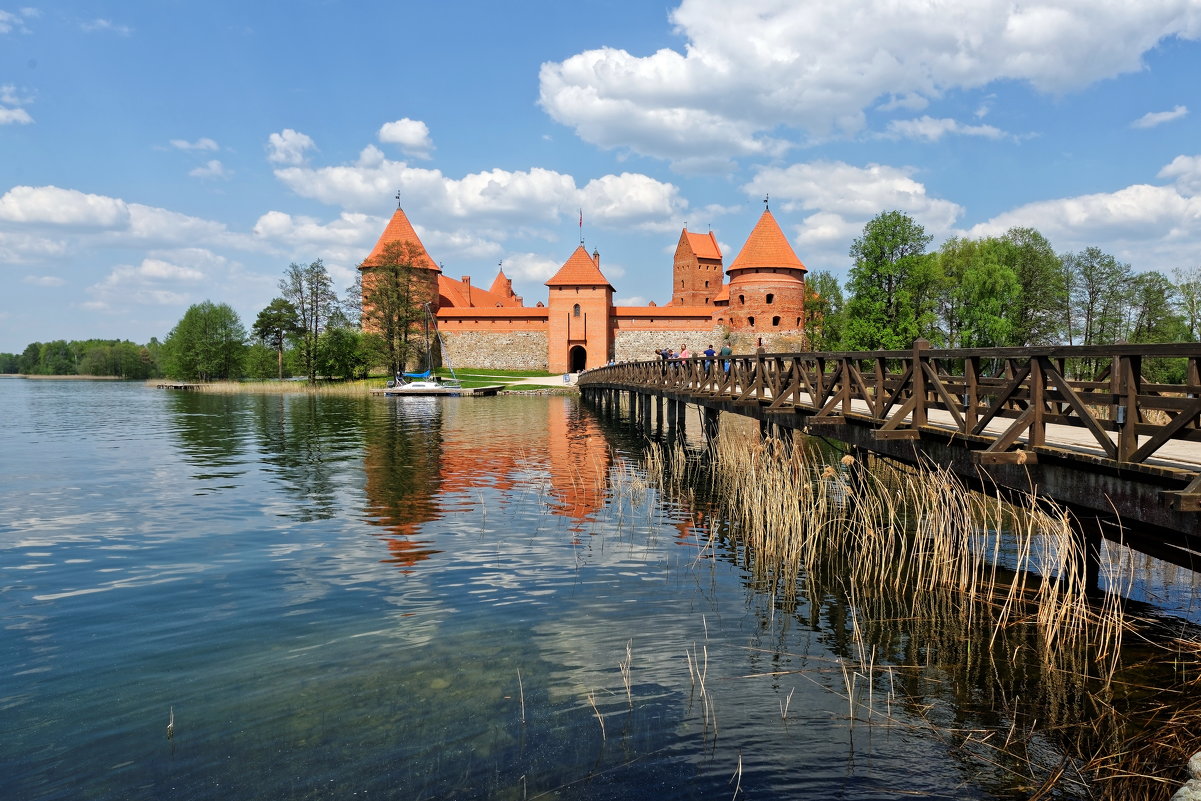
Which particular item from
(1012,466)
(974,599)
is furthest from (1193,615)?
(1012,466)

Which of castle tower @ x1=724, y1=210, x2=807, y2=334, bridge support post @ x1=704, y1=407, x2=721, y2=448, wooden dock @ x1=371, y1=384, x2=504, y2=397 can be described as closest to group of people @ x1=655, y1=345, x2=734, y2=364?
bridge support post @ x1=704, y1=407, x2=721, y2=448

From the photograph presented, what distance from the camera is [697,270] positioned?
71812mm

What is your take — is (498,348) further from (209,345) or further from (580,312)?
(209,345)

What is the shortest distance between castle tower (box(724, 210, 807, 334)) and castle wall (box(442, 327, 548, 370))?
16132 mm

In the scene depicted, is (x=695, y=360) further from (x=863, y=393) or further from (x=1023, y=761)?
(x=1023, y=761)

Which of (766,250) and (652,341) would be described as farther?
(652,341)

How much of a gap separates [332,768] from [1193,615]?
674 centimetres

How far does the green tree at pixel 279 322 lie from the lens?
58.7 metres

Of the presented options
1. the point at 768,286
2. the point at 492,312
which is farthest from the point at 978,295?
the point at 492,312

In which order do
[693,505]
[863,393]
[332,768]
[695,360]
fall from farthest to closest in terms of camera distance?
[695,360], [693,505], [863,393], [332,768]

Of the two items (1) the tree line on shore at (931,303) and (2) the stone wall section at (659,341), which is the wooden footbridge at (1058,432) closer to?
(1) the tree line on shore at (931,303)

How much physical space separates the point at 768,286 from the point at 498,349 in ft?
71.5

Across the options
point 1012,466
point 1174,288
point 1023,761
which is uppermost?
point 1174,288

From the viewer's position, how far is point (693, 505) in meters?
11.7
